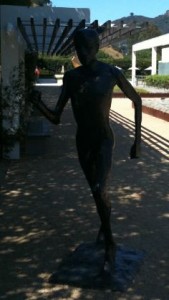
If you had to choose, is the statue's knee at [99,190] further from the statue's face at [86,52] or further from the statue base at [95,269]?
the statue's face at [86,52]

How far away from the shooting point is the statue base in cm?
371

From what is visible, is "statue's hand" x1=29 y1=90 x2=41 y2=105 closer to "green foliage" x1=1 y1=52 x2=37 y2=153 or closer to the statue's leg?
the statue's leg

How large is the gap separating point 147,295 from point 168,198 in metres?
Answer: 2.76

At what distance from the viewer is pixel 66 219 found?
17.6 ft

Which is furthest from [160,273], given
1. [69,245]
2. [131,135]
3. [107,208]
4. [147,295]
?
[131,135]

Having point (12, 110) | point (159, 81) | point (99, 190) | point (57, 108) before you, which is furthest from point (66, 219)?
point (159, 81)

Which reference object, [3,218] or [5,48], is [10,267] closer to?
[3,218]

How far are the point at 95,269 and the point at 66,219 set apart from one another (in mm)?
1512

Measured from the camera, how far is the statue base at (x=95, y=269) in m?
3.71

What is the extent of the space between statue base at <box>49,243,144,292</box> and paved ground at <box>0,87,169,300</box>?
65 millimetres

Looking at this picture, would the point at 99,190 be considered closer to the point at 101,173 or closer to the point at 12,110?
the point at 101,173

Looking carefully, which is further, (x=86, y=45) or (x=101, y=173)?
(x=101, y=173)

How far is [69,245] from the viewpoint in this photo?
4594mm

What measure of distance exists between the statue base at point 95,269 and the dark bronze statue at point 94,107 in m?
0.12
